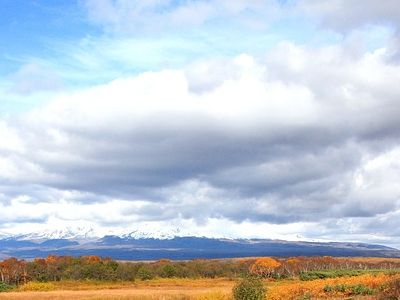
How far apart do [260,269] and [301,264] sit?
20839 mm

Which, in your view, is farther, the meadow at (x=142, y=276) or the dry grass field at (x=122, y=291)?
the meadow at (x=142, y=276)

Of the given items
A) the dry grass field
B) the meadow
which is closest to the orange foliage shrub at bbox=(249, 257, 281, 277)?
the meadow

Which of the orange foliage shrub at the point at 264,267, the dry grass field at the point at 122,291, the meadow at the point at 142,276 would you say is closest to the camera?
the dry grass field at the point at 122,291

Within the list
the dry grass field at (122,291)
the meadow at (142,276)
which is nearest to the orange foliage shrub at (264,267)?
the meadow at (142,276)

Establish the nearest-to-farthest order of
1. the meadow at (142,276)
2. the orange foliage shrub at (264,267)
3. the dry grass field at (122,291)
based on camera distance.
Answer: the dry grass field at (122,291) < the meadow at (142,276) < the orange foliage shrub at (264,267)

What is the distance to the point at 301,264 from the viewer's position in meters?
157

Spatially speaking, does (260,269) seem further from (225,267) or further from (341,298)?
(341,298)

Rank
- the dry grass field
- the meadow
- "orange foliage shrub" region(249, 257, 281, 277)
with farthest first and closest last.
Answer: "orange foliage shrub" region(249, 257, 281, 277) → the meadow → the dry grass field

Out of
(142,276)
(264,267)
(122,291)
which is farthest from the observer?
(264,267)

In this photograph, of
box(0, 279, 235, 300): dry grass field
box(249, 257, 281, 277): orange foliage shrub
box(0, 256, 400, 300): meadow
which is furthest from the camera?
box(249, 257, 281, 277): orange foliage shrub

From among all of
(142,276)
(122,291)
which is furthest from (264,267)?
(122,291)

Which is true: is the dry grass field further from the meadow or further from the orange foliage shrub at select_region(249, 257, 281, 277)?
the orange foliage shrub at select_region(249, 257, 281, 277)

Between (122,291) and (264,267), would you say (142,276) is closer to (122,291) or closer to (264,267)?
(264,267)

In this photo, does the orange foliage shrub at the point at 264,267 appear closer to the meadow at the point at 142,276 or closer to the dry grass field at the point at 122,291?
the meadow at the point at 142,276
